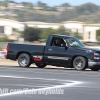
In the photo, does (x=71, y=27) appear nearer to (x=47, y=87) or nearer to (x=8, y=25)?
(x=8, y=25)

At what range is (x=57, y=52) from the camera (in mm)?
23766

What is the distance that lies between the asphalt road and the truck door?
420 centimetres

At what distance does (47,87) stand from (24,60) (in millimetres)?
9520

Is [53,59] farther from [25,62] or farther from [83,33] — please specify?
[83,33]

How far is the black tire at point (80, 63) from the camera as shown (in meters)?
23.1

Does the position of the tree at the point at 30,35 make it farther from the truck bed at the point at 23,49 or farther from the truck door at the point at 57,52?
the truck door at the point at 57,52

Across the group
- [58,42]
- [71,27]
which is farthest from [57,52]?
[71,27]

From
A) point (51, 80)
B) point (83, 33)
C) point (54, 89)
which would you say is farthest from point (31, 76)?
point (83, 33)

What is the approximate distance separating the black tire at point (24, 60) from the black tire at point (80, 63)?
2.53m

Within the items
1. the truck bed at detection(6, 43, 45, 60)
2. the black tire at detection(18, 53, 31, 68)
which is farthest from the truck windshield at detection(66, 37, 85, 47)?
the black tire at detection(18, 53, 31, 68)

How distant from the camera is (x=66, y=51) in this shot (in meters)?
23.6

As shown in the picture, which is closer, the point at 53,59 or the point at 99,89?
the point at 99,89

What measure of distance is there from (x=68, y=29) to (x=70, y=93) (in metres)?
128

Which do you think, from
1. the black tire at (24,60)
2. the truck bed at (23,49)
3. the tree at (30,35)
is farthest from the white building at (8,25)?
the black tire at (24,60)
